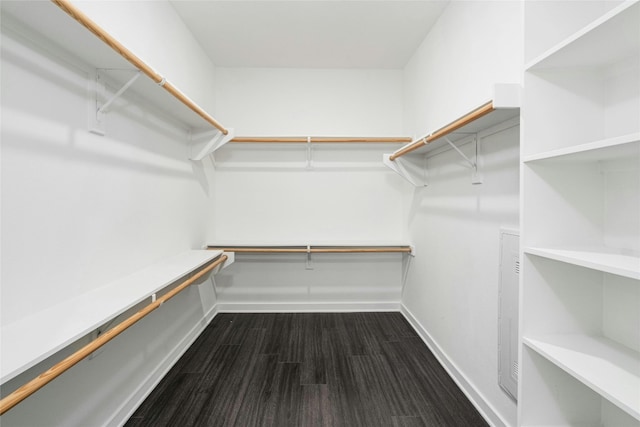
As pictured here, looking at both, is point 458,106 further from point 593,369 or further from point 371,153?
point 593,369

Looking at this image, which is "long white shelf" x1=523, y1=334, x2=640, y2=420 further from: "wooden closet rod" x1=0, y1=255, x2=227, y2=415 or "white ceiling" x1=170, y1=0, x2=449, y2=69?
"white ceiling" x1=170, y1=0, x2=449, y2=69

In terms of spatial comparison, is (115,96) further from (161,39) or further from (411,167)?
(411,167)

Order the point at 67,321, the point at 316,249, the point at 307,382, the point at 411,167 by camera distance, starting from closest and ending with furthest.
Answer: the point at 67,321 → the point at 307,382 → the point at 411,167 → the point at 316,249

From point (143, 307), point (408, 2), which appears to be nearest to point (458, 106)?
point (408, 2)

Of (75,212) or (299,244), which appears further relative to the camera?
(299,244)

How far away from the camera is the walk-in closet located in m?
0.83

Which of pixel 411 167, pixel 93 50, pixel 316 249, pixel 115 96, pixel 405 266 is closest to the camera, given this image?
pixel 93 50

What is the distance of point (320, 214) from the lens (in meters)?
2.62

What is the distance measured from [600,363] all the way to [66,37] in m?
1.97

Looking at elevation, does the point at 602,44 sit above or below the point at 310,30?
below

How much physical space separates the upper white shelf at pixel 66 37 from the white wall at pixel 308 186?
1.28 m

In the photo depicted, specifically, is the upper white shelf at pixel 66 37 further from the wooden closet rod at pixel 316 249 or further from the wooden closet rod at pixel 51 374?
the wooden closet rod at pixel 316 249

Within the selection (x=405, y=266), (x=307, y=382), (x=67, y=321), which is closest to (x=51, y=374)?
(x=67, y=321)

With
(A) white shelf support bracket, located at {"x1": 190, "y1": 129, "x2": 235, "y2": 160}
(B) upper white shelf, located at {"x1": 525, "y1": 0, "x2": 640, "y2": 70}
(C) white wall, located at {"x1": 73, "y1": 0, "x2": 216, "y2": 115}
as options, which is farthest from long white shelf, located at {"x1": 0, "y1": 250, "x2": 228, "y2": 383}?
(B) upper white shelf, located at {"x1": 525, "y1": 0, "x2": 640, "y2": 70}
